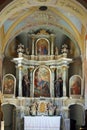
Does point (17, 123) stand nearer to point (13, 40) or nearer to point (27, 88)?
point (27, 88)

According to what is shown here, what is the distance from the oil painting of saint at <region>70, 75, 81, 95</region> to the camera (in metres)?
20.9

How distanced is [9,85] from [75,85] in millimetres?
4383

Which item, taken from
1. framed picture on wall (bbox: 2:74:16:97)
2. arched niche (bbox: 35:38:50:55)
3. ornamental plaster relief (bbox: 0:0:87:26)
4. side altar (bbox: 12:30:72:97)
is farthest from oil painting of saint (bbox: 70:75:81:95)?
ornamental plaster relief (bbox: 0:0:87:26)

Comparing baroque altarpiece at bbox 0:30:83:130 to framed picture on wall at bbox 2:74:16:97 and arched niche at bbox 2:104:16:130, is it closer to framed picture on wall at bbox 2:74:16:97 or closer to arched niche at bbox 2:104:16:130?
framed picture on wall at bbox 2:74:16:97

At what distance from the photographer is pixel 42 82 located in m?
21.8

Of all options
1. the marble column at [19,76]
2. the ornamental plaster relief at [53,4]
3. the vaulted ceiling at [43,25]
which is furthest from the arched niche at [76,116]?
the ornamental plaster relief at [53,4]

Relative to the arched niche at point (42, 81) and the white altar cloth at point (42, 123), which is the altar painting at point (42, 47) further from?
the white altar cloth at point (42, 123)

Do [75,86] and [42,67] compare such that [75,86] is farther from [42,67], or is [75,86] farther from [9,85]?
[9,85]

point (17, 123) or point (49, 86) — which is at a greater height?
point (49, 86)

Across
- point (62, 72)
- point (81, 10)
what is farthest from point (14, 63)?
point (81, 10)

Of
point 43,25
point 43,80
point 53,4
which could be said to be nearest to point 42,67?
point 43,80

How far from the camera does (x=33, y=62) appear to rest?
21922 millimetres

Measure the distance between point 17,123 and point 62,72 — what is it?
4508mm

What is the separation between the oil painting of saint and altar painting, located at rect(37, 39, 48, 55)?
284 centimetres
